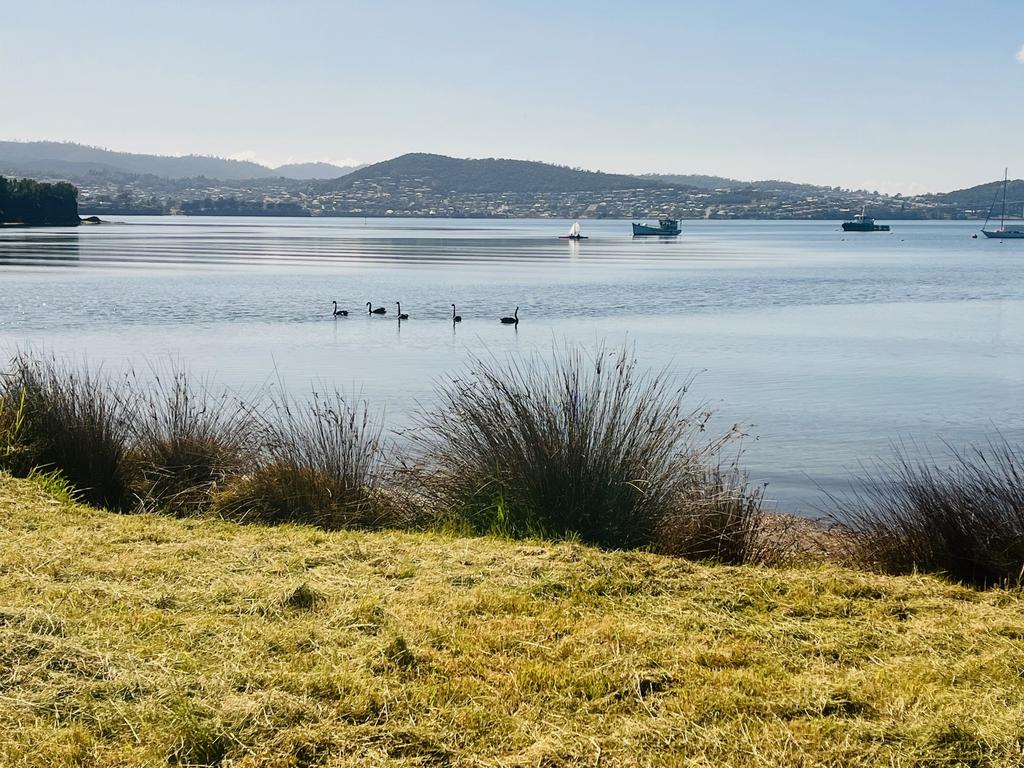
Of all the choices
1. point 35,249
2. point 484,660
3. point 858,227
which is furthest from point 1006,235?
point 484,660

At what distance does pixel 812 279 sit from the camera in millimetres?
50844

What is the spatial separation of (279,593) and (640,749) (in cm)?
246

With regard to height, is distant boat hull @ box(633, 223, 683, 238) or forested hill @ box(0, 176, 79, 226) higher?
forested hill @ box(0, 176, 79, 226)

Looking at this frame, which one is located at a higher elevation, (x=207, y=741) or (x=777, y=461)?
(x=207, y=741)

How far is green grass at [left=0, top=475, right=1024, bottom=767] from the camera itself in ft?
13.1

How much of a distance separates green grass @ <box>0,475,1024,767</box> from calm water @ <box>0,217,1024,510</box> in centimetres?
557

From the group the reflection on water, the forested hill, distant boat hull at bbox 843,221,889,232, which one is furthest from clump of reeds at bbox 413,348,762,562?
distant boat hull at bbox 843,221,889,232

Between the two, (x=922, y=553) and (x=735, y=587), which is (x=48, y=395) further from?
(x=922, y=553)

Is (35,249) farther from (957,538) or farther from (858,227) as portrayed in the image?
(858,227)

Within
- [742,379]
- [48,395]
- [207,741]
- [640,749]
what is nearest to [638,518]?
[640,749]

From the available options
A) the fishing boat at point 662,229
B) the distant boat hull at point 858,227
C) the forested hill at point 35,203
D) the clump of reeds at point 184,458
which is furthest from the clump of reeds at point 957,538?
the distant boat hull at point 858,227

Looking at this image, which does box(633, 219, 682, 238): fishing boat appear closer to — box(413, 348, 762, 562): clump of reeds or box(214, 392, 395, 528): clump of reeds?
box(214, 392, 395, 528): clump of reeds

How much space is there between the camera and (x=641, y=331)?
27.7 meters

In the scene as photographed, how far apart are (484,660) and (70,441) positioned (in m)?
5.95
